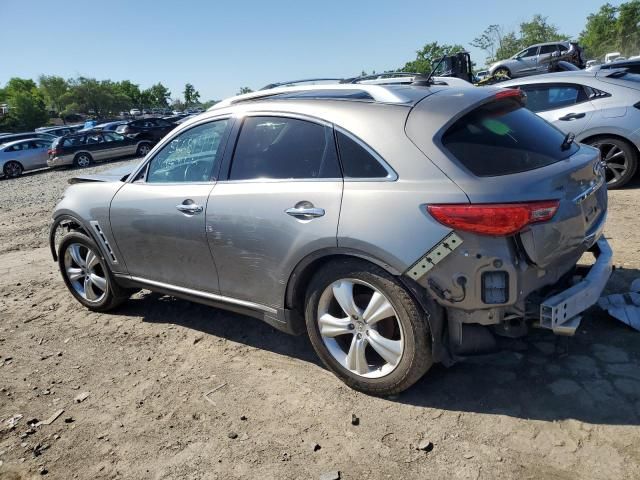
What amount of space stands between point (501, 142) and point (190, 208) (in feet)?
6.79

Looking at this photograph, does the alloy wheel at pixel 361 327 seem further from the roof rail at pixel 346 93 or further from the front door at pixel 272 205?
the roof rail at pixel 346 93

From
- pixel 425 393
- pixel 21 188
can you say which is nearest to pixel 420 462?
pixel 425 393

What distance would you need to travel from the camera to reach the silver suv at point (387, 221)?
8.07 ft

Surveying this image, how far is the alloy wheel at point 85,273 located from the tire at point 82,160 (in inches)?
724

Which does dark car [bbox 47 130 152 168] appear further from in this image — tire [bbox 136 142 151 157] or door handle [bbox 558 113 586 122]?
door handle [bbox 558 113 586 122]

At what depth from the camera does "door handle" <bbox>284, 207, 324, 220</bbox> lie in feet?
9.23

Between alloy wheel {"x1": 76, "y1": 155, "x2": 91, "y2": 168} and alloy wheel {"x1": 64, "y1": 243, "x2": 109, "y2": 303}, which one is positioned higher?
alloy wheel {"x1": 64, "y1": 243, "x2": 109, "y2": 303}

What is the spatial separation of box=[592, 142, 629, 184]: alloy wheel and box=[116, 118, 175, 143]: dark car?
65.1 ft

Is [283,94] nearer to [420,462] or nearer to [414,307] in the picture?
[414,307]

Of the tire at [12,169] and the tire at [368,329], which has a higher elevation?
the tire at [368,329]

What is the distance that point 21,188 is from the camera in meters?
16.6

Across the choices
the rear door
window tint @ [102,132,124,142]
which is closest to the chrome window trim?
the rear door

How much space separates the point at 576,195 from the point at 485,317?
0.85m

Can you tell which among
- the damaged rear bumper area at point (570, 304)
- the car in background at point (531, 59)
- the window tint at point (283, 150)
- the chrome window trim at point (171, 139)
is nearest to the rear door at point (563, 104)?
the damaged rear bumper area at point (570, 304)
